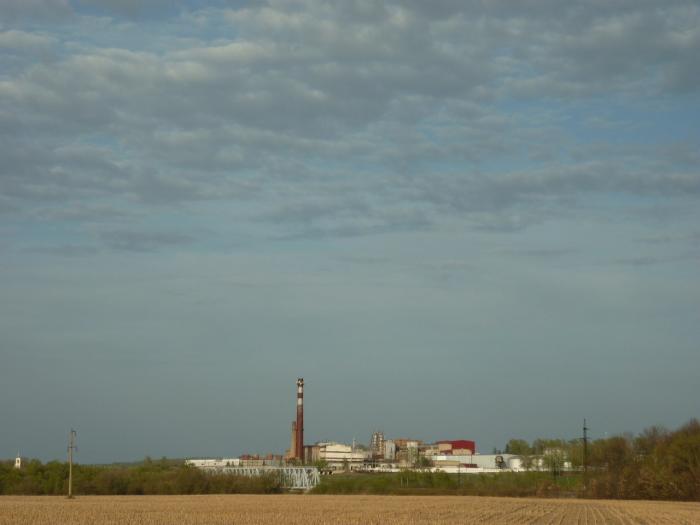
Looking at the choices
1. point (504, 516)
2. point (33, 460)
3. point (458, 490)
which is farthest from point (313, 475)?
point (504, 516)

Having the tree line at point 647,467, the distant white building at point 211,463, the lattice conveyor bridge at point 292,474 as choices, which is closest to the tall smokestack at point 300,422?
the distant white building at point 211,463

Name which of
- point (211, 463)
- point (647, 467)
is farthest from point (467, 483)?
point (211, 463)

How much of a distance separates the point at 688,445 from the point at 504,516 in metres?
42.3

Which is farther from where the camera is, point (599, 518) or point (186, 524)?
point (599, 518)

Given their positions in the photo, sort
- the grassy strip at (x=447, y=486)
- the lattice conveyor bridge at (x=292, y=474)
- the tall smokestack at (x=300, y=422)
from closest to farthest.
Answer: the grassy strip at (x=447, y=486) < the lattice conveyor bridge at (x=292, y=474) < the tall smokestack at (x=300, y=422)

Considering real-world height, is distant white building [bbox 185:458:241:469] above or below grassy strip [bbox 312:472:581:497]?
above

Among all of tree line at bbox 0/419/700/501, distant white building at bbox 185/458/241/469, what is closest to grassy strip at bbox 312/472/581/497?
tree line at bbox 0/419/700/501

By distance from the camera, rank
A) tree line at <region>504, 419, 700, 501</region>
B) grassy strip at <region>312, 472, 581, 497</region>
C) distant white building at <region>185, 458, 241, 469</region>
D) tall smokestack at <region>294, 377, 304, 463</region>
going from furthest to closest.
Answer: tall smokestack at <region>294, 377, 304, 463</region> < distant white building at <region>185, 458, 241, 469</region> < grassy strip at <region>312, 472, 581, 497</region> < tree line at <region>504, 419, 700, 501</region>

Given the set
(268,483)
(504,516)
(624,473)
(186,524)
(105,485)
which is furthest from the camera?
(268,483)

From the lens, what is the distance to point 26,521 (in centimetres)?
3912

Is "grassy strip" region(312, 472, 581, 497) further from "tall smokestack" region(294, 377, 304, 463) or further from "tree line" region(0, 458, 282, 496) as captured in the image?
"tall smokestack" region(294, 377, 304, 463)

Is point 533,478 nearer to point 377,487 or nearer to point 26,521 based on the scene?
point 377,487

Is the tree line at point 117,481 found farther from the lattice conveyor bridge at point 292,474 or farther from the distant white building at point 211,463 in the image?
the distant white building at point 211,463

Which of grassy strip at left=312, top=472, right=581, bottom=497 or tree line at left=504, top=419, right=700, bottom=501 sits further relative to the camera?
grassy strip at left=312, top=472, right=581, bottom=497
